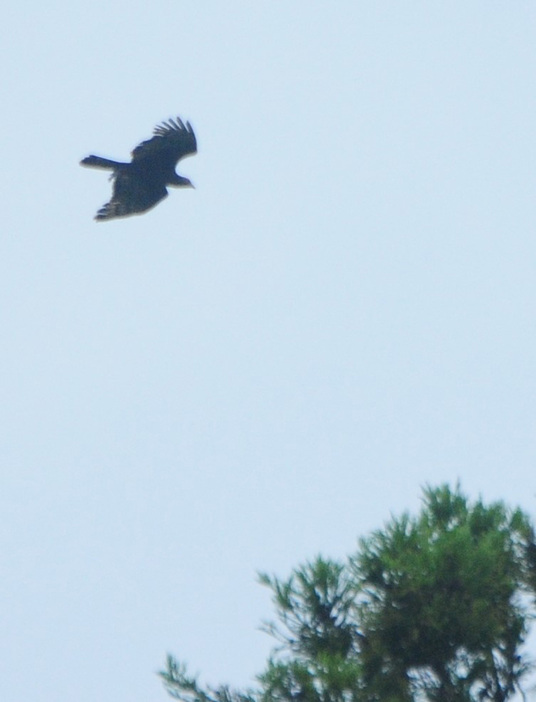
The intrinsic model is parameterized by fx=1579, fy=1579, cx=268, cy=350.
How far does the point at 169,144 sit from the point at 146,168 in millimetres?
374

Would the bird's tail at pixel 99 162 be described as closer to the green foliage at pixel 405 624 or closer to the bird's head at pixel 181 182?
the bird's head at pixel 181 182

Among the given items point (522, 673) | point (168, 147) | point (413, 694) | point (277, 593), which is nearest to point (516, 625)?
point (522, 673)

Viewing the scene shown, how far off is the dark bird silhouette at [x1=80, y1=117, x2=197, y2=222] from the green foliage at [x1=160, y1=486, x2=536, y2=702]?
6.39 meters

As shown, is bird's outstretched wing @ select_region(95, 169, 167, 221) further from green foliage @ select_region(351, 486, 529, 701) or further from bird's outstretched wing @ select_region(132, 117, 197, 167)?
green foliage @ select_region(351, 486, 529, 701)

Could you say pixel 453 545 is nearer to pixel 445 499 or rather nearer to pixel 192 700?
pixel 445 499

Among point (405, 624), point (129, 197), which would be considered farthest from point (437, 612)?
point (129, 197)

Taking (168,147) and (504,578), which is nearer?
(504,578)

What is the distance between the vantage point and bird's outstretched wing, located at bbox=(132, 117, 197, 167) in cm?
1705

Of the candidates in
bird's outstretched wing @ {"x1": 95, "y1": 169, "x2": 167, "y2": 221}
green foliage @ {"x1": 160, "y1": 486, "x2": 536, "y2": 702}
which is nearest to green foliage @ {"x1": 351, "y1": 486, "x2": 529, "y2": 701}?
green foliage @ {"x1": 160, "y1": 486, "x2": 536, "y2": 702}

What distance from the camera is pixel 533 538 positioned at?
1291 cm

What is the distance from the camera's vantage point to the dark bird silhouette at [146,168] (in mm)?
17078

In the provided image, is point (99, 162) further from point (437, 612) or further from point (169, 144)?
point (437, 612)

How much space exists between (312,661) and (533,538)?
2.38 meters

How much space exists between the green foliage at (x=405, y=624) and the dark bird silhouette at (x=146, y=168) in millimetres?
6390
